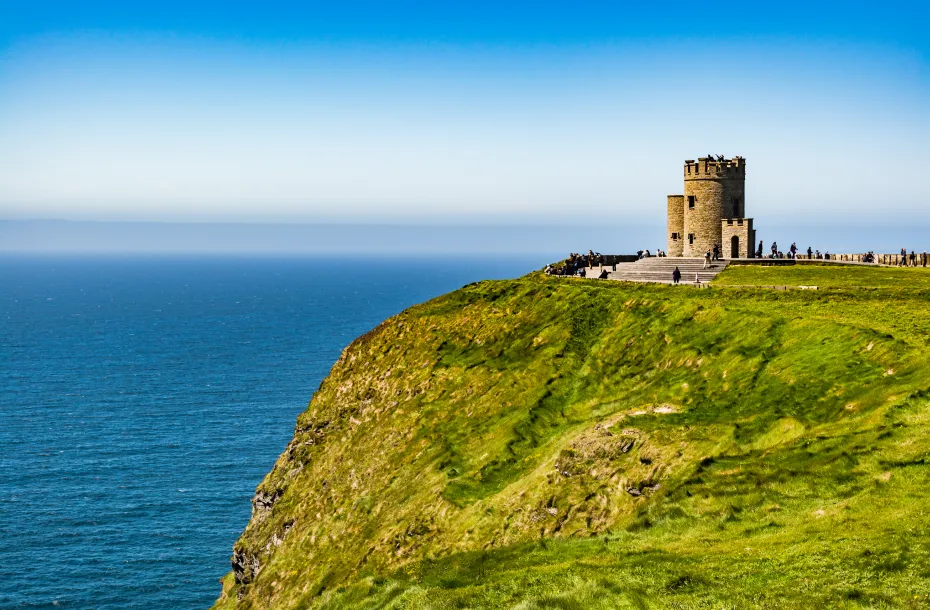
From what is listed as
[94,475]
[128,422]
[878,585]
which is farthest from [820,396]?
[128,422]

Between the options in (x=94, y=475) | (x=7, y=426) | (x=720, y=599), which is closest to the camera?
(x=720, y=599)

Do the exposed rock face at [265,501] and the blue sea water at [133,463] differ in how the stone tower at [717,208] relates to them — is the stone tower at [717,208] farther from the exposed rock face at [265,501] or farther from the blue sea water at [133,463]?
the blue sea water at [133,463]

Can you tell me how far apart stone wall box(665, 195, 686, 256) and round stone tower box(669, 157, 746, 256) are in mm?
3127

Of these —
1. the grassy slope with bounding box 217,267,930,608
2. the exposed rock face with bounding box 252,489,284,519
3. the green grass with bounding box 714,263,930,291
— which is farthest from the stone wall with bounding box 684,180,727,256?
the exposed rock face with bounding box 252,489,284,519

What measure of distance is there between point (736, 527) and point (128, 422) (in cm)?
8693

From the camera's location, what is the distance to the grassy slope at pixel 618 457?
1980 cm

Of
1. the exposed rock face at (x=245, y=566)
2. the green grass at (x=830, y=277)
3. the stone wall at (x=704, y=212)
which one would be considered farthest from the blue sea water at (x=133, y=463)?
the stone wall at (x=704, y=212)

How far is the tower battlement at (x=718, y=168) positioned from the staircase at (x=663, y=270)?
7.44m

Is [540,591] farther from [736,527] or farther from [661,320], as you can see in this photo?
[661,320]

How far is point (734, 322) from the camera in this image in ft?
120

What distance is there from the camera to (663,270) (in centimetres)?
6544

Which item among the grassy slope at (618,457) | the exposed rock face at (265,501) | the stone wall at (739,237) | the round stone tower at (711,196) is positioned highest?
the round stone tower at (711,196)

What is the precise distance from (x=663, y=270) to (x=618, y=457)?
128ft

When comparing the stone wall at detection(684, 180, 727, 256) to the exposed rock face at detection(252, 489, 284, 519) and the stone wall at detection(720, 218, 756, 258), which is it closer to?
the stone wall at detection(720, 218, 756, 258)
